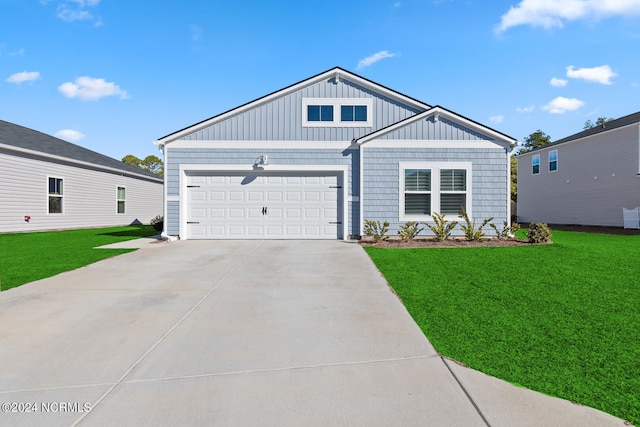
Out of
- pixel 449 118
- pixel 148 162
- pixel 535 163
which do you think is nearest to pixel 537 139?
pixel 535 163

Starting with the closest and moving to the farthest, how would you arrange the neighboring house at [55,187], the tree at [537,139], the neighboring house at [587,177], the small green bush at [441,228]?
the small green bush at [441,228], the neighboring house at [55,187], the neighboring house at [587,177], the tree at [537,139]

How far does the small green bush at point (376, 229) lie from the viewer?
9617mm

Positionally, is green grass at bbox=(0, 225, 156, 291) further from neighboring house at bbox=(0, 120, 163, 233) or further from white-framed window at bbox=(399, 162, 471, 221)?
white-framed window at bbox=(399, 162, 471, 221)

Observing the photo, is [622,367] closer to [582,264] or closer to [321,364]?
[321,364]

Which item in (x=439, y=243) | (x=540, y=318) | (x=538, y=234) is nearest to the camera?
(x=540, y=318)

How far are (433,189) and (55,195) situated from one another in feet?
54.1

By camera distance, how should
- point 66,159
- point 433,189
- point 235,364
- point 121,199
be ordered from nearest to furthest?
point 235,364
point 433,189
point 66,159
point 121,199

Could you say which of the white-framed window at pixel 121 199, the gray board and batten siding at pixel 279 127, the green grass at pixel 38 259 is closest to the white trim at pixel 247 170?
the gray board and batten siding at pixel 279 127

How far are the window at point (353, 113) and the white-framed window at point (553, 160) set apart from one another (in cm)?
1607

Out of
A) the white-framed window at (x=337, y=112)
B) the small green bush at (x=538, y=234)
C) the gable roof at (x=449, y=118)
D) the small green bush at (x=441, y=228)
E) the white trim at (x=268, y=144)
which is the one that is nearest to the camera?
the small green bush at (x=538, y=234)

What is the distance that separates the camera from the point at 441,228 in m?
9.60

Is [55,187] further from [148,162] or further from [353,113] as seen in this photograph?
[148,162]

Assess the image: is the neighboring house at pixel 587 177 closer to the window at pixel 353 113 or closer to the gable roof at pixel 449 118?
the gable roof at pixel 449 118

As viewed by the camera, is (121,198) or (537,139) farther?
(537,139)
